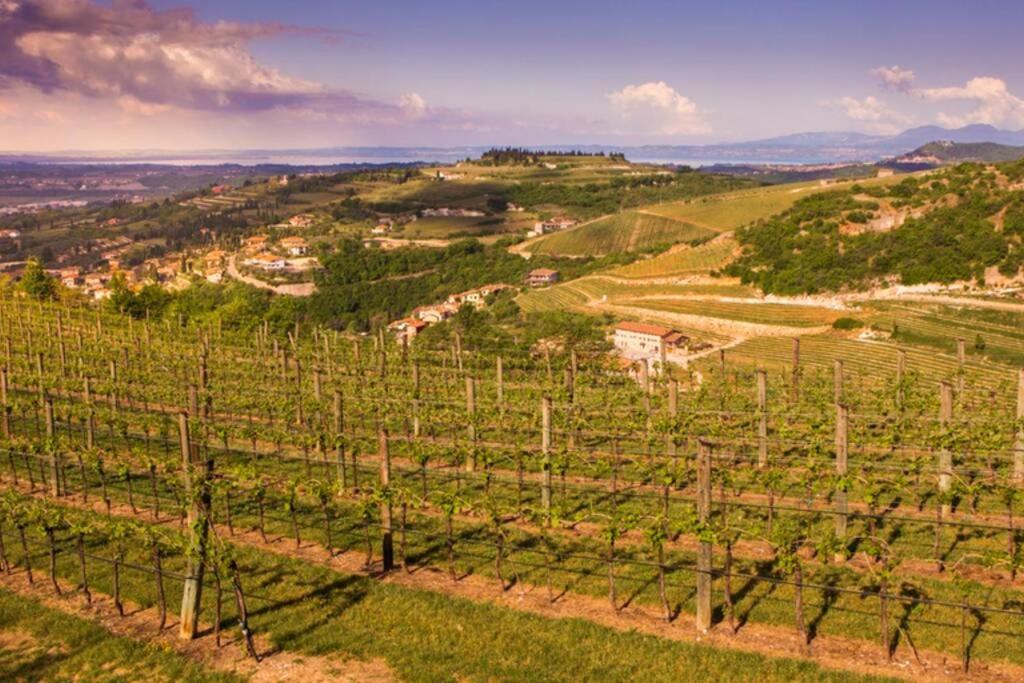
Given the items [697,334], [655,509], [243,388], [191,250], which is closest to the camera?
[655,509]

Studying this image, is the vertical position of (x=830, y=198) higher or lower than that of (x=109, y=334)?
higher

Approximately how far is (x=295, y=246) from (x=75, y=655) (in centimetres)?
12650

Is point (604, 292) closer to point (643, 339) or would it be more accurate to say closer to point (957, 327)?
point (643, 339)

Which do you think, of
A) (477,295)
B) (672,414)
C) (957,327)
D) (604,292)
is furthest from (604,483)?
(477,295)

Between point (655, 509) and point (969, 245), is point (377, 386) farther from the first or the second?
point (969, 245)

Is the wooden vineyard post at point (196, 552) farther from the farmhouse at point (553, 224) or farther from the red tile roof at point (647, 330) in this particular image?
the farmhouse at point (553, 224)

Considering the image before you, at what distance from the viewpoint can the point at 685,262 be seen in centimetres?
7744

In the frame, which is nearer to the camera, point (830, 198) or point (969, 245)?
point (969, 245)

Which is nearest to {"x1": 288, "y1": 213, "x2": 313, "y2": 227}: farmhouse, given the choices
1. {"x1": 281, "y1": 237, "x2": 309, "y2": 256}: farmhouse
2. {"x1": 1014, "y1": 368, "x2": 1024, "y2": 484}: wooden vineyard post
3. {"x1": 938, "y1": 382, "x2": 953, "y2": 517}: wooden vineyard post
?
{"x1": 281, "y1": 237, "x2": 309, "y2": 256}: farmhouse

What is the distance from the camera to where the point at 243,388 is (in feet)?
74.2

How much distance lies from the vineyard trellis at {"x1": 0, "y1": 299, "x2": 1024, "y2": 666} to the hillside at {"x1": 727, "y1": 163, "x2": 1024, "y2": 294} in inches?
1641

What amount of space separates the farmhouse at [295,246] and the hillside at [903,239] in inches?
3044

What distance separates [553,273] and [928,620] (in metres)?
85.5

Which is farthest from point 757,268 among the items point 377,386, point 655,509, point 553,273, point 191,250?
point 191,250
